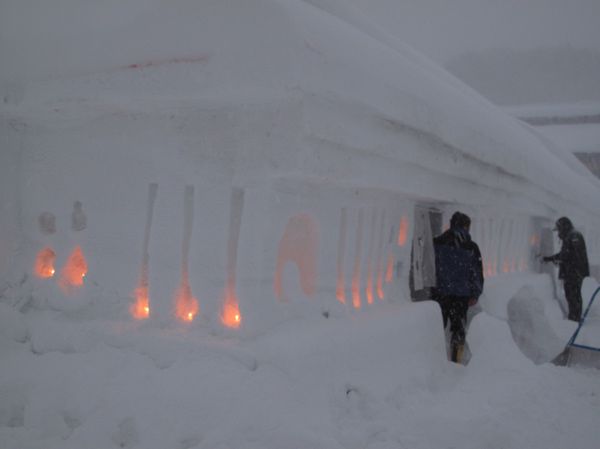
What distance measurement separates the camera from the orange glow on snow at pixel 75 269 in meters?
2.09

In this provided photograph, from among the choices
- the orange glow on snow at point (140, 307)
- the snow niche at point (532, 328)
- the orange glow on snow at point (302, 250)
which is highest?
the orange glow on snow at point (302, 250)

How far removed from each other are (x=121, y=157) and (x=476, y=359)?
84.3 inches

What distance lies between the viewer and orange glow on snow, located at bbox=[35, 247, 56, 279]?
2.15m

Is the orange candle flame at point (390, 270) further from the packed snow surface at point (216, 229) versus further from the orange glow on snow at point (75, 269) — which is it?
the orange glow on snow at point (75, 269)

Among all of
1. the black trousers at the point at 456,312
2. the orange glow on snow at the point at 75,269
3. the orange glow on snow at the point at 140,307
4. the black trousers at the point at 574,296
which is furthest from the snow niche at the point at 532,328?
the orange glow on snow at the point at 75,269

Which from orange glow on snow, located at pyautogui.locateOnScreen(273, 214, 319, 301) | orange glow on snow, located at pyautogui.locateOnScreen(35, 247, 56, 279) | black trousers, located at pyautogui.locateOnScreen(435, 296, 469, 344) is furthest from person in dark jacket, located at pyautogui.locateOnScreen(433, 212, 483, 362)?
orange glow on snow, located at pyautogui.locateOnScreen(35, 247, 56, 279)

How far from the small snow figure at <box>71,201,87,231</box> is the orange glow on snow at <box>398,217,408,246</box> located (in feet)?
5.60

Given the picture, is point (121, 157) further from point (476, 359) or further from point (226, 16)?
point (476, 359)

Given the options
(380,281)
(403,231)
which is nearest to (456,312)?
(403,231)

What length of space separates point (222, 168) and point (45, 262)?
1.04 metres

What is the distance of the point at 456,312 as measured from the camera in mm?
3537

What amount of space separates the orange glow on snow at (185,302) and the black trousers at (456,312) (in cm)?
227

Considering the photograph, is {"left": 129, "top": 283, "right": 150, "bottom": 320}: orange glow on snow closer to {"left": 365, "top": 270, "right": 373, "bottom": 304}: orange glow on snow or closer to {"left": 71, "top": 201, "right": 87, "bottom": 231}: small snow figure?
{"left": 71, "top": 201, "right": 87, "bottom": 231}: small snow figure

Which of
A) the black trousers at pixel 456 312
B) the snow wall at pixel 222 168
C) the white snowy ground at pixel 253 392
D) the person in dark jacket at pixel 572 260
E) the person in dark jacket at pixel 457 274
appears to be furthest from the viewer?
the person in dark jacket at pixel 572 260
